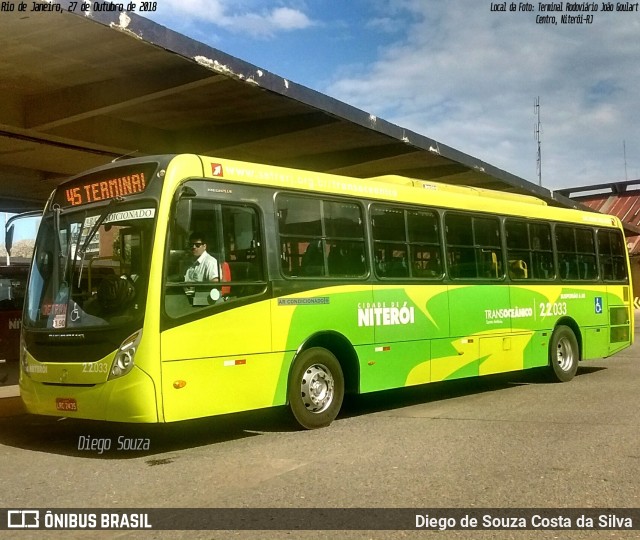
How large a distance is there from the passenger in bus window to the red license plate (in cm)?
166

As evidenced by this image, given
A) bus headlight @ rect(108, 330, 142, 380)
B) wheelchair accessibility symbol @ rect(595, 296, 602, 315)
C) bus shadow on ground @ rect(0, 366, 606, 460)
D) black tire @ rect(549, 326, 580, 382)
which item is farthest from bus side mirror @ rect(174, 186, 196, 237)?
wheelchair accessibility symbol @ rect(595, 296, 602, 315)

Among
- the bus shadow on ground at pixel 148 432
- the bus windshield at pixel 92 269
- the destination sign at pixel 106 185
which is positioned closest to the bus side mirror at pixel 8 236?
the destination sign at pixel 106 185

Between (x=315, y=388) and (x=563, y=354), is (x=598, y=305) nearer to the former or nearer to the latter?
(x=563, y=354)

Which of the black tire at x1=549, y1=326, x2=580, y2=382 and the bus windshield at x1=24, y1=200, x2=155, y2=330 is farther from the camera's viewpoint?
the black tire at x1=549, y1=326, x2=580, y2=382

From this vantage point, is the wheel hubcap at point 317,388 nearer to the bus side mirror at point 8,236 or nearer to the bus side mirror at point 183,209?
the bus side mirror at point 183,209

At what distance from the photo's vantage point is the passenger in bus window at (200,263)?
7.91 meters

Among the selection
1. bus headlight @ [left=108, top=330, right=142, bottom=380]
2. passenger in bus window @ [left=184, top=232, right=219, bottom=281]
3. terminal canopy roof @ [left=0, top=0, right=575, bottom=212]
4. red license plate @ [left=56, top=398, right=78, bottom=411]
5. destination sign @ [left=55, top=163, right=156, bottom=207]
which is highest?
terminal canopy roof @ [left=0, top=0, right=575, bottom=212]

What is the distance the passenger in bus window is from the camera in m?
7.91

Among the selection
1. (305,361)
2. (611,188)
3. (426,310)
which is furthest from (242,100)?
(611,188)

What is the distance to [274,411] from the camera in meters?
10.8

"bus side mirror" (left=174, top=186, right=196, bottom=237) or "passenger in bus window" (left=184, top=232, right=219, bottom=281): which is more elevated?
"bus side mirror" (left=174, top=186, right=196, bottom=237)

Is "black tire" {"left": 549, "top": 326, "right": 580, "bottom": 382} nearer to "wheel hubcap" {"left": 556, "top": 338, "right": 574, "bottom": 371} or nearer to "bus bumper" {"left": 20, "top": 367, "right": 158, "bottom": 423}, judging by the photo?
"wheel hubcap" {"left": 556, "top": 338, "right": 574, "bottom": 371}

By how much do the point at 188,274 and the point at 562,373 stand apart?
26.7 ft

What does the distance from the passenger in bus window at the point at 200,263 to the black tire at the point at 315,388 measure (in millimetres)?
1527
